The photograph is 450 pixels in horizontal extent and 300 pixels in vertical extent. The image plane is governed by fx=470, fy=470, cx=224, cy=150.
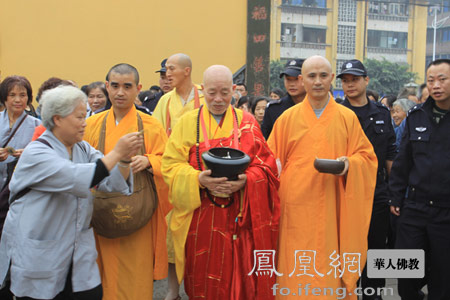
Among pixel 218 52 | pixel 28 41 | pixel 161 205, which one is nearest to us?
pixel 161 205

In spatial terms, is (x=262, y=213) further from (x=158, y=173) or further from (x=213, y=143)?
(x=158, y=173)

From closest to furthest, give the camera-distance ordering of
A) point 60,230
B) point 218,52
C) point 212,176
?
point 60,230 < point 212,176 < point 218,52

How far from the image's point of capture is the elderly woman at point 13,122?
12.2ft

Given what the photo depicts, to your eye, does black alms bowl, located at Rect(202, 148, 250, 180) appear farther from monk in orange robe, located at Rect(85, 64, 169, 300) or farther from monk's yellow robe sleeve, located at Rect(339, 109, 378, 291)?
monk's yellow robe sleeve, located at Rect(339, 109, 378, 291)

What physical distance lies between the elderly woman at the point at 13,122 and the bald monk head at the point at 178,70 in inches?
51.5

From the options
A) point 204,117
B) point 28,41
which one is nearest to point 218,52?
point 28,41

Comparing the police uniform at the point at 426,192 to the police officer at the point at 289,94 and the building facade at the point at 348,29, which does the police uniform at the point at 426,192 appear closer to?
the police officer at the point at 289,94

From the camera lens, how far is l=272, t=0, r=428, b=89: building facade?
43.3 metres

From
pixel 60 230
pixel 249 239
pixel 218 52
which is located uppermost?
pixel 218 52

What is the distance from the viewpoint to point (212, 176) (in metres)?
2.96

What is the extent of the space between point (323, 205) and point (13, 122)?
258cm

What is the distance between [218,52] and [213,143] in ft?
19.8

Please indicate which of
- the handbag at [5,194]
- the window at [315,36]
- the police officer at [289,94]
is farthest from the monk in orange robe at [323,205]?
the window at [315,36]

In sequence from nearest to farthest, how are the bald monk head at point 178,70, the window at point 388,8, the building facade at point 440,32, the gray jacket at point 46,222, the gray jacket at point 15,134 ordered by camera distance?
1. the gray jacket at point 46,222
2. the gray jacket at point 15,134
3. the bald monk head at point 178,70
4. the window at point 388,8
5. the building facade at point 440,32
